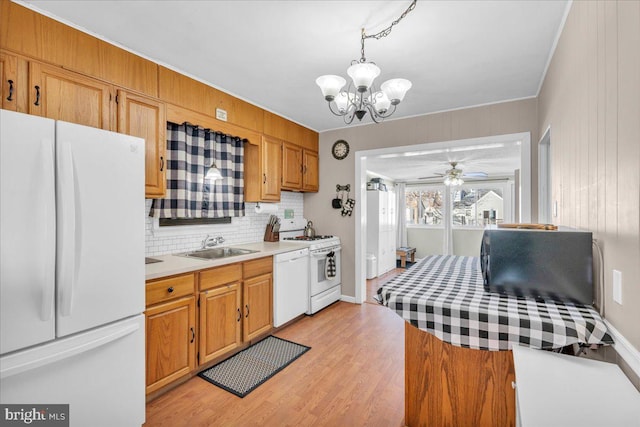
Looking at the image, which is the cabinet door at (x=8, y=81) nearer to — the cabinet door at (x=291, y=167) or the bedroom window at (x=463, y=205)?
the cabinet door at (x=291, y=167)

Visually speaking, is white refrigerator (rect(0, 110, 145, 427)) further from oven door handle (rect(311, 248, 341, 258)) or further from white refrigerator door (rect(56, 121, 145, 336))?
oven door handle (rect(311, 248, 341, 258))

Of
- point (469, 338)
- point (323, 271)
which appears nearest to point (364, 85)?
point (469, 338)

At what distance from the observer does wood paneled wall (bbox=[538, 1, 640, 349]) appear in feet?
3.10

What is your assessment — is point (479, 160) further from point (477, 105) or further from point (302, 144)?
point (302, 144)

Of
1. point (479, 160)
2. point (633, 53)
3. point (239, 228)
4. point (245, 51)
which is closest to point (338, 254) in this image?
point (239, 228)

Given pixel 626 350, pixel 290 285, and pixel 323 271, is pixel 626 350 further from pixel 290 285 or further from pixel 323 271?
pixel 323 271

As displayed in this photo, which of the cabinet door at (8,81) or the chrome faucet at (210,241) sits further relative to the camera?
the chrome faucet at (210,241)

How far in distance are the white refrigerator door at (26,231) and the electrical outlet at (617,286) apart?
90.8 inches

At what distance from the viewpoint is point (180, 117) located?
100 inches

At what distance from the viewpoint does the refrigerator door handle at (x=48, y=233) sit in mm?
1324

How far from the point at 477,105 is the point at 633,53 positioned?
2550 millimetres

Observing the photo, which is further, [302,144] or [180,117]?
[302,144]

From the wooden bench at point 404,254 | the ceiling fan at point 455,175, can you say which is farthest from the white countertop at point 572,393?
the wooden bench at point 404,254

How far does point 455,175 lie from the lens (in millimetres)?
5395
